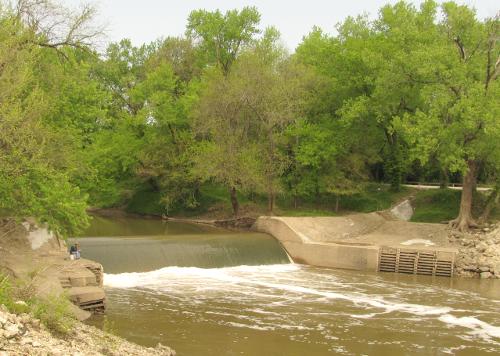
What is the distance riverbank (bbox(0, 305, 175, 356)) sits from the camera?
28.9 feet

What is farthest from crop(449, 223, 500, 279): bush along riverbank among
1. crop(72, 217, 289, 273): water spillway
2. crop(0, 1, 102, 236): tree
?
crop(0, 1, 102, 236): tree

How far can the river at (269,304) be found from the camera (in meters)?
15.0

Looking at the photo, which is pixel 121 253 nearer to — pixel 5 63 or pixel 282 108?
pixel 5 63

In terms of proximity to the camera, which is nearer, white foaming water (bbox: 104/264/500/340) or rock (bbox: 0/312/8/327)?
rock (bbox: 0/312/8/327)

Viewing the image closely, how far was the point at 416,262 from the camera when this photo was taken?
27016 mm

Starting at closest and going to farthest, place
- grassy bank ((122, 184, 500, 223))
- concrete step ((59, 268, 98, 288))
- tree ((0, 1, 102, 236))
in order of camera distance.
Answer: tree ((0, 1, 102, 236))
concrete step ((59, 268, 98, 288))
grassy bank ((122, 184, 500, 223))

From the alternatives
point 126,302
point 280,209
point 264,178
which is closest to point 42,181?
point 126,302

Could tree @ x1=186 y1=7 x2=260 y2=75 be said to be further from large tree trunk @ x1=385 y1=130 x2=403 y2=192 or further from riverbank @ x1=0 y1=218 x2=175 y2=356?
riverbank @ x1=0 y1=218 x2=175 y2=356

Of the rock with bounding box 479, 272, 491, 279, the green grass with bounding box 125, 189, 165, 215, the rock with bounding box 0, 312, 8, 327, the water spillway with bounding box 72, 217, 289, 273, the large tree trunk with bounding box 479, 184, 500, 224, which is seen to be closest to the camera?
the rock with bounding box 0, 312, 8, 327

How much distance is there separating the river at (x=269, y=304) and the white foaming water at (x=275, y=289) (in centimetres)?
4

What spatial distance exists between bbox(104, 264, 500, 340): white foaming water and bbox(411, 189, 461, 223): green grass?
1476 cm

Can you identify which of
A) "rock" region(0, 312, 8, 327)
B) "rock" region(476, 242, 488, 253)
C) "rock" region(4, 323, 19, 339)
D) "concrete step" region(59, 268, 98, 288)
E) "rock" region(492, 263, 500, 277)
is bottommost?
"concrete step" region(59, 268, 98, 288)

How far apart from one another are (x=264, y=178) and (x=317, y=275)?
12.1 metres

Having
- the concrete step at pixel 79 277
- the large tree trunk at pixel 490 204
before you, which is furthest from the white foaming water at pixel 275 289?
the large tree trunk at pixel 490 204
